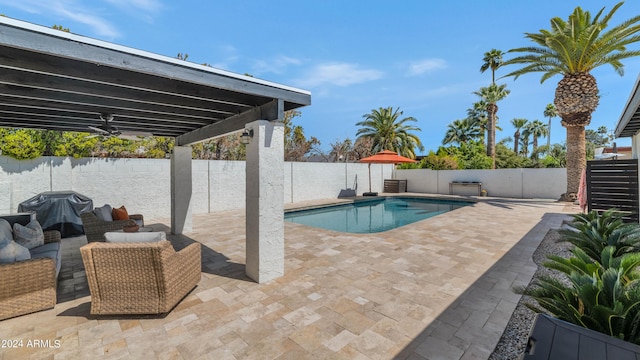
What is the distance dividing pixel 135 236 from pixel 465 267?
16.7 feet

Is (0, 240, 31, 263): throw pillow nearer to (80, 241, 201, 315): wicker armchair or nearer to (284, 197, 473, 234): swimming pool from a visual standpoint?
(80, 241, 201, 315): wicker armchair

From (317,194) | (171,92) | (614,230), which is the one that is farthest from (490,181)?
(171,92)

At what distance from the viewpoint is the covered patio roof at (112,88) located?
8.54 feet

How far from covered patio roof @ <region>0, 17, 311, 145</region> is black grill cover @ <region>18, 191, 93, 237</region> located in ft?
6.77

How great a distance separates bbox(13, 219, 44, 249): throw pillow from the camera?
4158 millimetres

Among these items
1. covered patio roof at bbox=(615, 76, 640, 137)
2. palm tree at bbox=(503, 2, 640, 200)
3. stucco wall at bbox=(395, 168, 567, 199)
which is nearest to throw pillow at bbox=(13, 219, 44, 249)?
covered patio roof at bbox=(615, 76, 640, 137)

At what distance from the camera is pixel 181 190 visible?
748cm

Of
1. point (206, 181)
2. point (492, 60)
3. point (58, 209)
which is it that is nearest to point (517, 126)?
point (492, 60)

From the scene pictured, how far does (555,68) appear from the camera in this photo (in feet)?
39.8

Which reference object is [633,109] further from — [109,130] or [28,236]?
[28,236]

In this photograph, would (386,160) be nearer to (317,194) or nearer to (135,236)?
(317,194)

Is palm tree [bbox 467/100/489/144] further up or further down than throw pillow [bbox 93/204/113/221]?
further up

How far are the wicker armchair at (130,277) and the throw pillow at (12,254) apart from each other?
116cm

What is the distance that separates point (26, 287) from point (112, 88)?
263 centimetres
